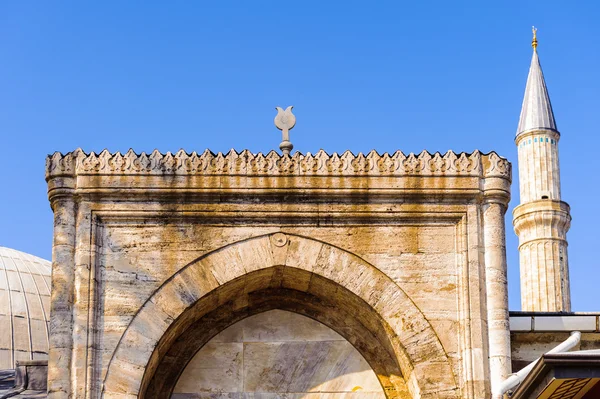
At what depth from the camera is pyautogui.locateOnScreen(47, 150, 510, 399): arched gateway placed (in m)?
15.6

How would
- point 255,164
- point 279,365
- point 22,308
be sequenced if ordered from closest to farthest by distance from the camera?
point 255,164, point 279,365, point 22,308

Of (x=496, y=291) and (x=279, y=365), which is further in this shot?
(x=279, y=365)

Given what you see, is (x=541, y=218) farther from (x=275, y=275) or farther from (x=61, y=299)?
(x=61, y=299)

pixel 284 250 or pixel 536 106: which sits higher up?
pixel 536 106

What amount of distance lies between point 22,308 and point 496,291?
19.4 m

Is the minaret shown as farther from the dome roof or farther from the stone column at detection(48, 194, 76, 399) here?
the stone column at detection(48, 194, 76, 399)

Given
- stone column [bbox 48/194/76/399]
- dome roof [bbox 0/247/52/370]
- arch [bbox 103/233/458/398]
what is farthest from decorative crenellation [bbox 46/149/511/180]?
dome roof [bbox 0/247/52/370]

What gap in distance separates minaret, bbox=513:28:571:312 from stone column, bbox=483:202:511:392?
103 feet

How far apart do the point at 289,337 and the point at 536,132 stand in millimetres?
33865

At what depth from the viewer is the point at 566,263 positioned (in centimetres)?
4872

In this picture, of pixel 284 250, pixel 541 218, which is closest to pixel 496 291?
pixel 284 250

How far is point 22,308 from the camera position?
107ft

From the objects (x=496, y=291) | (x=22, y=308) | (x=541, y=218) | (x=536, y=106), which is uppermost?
(x=536, y=106)

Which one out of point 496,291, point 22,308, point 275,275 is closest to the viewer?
point 496,291
